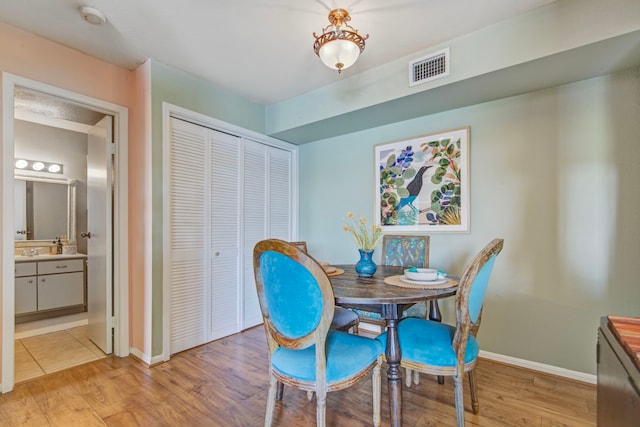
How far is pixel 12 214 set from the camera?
200 cm

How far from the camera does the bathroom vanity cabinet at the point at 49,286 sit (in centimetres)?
329

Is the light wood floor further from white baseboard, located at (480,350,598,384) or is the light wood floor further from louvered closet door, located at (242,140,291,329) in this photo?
louvered closet door, located at (242,140,291,329)

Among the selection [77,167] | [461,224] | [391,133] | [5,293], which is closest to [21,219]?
[77,167]

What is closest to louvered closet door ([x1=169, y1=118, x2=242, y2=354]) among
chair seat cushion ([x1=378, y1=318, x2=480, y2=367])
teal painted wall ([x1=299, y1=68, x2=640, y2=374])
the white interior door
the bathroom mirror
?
the white interior door

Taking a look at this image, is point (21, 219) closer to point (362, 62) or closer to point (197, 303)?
point (197, 303)

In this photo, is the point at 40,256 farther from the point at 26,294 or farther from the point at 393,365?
the point at 393,365

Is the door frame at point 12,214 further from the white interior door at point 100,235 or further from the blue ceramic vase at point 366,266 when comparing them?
the blue ceramic vase at point 366,266

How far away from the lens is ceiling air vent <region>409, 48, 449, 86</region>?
2199 mm

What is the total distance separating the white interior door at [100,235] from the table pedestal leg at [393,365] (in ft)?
8.11

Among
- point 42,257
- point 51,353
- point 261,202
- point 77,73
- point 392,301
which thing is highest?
point 77,73

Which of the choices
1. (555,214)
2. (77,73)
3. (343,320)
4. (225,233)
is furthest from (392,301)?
(77,73)

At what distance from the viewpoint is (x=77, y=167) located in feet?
13.0

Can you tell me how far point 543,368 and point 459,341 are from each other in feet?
4.61

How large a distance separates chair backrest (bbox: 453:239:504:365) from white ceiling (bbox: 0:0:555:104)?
5.06 ft
